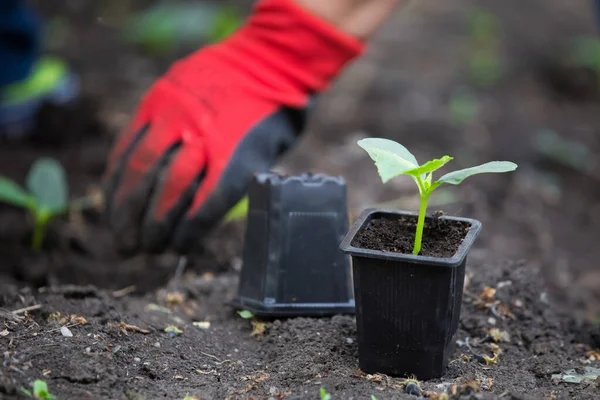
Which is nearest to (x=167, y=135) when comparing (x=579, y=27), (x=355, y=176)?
(x=355, y=176)

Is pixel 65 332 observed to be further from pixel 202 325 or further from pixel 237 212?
pixel 237 212

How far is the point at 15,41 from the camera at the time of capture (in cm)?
315

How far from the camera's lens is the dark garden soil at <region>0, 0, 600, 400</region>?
51.9 inches

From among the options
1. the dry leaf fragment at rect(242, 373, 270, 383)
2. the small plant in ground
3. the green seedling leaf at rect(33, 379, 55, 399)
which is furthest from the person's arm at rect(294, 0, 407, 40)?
the small plant in ground

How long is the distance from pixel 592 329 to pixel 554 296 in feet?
1.60

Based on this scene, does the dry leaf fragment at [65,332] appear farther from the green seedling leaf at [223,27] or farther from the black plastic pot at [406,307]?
the green seedling leaf at [223,27]

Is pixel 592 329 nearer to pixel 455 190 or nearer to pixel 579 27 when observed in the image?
pixel 455 190

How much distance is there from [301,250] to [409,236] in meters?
0.31

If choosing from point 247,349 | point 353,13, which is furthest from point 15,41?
point 247,349

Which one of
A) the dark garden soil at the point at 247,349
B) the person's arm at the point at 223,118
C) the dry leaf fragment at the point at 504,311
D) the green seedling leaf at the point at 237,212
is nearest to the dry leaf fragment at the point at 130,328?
the dark garden soil at the point at 247,349

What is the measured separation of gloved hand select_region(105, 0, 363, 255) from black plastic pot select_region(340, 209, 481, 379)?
2.25 feet

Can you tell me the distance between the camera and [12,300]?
1.53m

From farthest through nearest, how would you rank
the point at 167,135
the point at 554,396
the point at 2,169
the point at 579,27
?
the point at 579,27
the point at 2,169
the point at 167,135
the point at 554,396

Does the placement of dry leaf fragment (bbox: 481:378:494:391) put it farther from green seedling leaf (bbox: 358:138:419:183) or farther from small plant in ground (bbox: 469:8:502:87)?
small plant in ground (bbox: 469:8:502:87)
